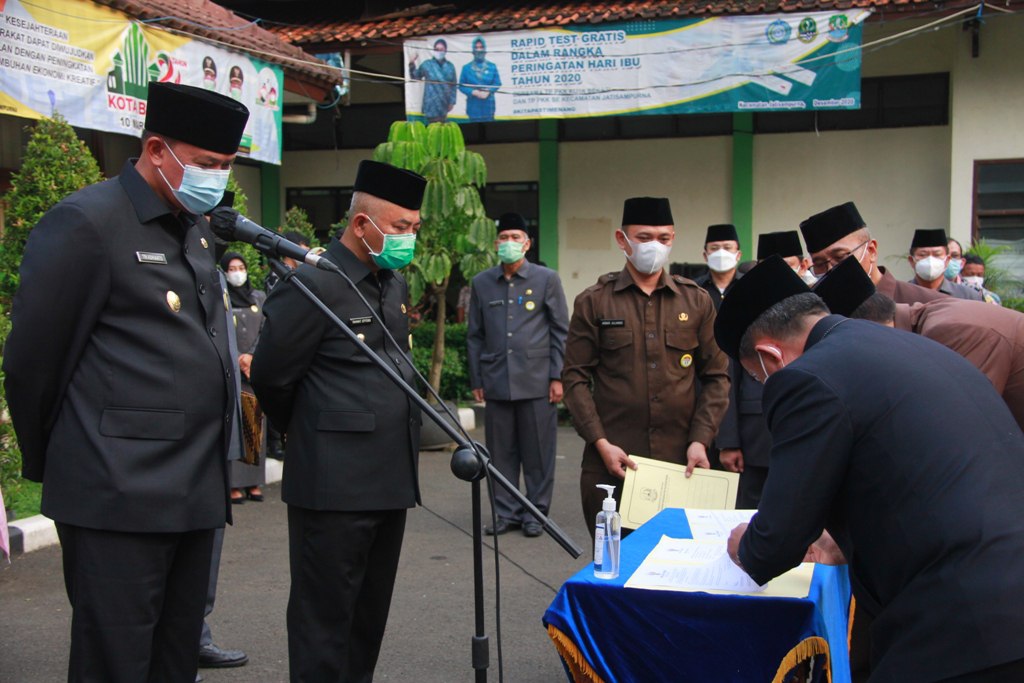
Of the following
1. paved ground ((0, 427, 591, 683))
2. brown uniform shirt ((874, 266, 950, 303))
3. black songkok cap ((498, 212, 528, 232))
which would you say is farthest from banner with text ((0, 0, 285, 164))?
brown uniform shirt ((874, 266, 950, 303))

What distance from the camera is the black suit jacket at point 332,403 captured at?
3.45m

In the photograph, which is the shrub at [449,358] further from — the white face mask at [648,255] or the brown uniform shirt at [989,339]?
the brown uniform shirt at [989,339]

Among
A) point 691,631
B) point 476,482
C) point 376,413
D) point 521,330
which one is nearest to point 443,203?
point 521,330

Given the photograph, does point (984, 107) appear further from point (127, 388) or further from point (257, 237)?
point (127, 388)

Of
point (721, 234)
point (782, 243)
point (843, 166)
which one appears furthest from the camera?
point (843, 166)

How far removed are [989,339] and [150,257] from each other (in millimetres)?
2566

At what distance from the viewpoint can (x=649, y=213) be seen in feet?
15.0

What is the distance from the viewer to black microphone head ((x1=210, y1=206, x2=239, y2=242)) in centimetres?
301

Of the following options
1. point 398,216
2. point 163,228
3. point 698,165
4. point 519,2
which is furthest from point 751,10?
point 163,228

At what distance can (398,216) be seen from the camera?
3.65 meters

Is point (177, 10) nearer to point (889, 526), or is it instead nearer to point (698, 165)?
point (698, 165)

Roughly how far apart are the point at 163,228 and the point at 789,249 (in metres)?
4.46

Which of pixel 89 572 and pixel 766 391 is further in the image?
pixel 89 572

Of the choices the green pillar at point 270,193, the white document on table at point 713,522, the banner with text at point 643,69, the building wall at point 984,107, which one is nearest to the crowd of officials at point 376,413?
the white document on table at point 713,522
